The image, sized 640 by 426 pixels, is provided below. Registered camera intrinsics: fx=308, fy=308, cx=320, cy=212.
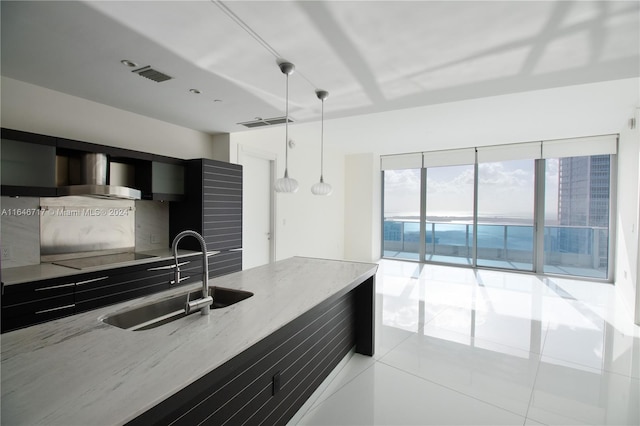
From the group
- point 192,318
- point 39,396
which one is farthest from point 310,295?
point 39,396

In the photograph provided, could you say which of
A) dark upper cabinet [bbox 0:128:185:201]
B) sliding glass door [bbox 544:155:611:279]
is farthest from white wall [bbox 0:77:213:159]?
sliding glass door [bbox 544:155:611:279]

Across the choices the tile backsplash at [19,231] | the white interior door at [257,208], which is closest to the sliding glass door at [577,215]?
the white interior door at [257,208]

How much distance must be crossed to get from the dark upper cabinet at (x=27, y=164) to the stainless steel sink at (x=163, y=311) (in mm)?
1742

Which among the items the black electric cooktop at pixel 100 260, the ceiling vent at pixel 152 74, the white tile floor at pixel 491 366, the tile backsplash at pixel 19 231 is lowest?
the white tile floor at pixel 491 366

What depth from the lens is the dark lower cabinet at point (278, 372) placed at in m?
1.19

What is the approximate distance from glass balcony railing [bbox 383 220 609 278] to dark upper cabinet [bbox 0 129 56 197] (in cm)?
696

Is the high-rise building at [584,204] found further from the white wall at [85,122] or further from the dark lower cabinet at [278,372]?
the white wall at [85,122]

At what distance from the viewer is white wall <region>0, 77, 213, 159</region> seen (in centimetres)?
271

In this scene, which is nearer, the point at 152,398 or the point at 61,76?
the point at 152,398

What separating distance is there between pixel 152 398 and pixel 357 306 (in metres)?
2.36

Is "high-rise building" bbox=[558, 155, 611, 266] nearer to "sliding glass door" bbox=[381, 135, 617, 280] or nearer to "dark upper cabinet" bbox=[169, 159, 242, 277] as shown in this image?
"sliding glass door" bbox=[381, 135, 617, 280]

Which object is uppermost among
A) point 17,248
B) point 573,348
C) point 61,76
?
point 61,76

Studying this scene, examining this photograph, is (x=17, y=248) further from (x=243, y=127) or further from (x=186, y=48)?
(x=243, y=127)

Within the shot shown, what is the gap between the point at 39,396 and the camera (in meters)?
0.91
